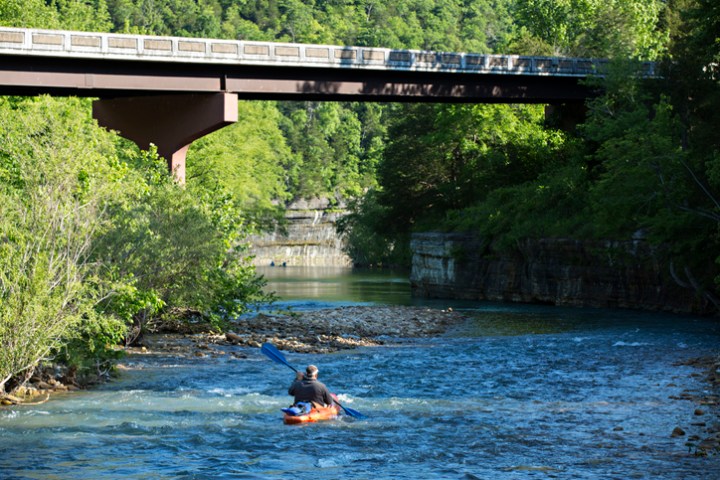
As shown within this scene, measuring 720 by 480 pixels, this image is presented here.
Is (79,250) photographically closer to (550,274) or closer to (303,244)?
(550,274)

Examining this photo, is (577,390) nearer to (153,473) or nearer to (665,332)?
(153,473)

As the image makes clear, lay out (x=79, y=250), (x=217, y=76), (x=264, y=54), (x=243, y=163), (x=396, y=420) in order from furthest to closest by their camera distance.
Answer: (x=243, y=163) < (x=217, y=76) < (x=264, y=54) < (x=79, y=250) < (x=396, y=420)

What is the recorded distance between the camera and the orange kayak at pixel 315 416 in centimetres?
1984

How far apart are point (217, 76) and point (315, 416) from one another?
3250 centimetres

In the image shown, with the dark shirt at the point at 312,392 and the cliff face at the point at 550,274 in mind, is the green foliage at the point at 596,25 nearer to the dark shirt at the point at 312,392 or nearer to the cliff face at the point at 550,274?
the cliff face at the point at 550,274

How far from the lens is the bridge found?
45531mm

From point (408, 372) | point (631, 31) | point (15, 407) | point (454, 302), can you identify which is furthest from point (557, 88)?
point (15, 407)

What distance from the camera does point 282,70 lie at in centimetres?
5128

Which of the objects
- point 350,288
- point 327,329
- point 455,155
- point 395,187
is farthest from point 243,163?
point 327,329

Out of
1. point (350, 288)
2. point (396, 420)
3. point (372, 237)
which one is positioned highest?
point (372, 237)

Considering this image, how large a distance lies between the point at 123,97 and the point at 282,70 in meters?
7.71

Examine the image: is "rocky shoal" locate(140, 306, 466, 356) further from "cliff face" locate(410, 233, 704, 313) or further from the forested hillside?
"cliff face" locate(410, 233, 704, 313)

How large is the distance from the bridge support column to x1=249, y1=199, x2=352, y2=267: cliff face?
8204 cm

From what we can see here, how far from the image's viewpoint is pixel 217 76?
50188mm
